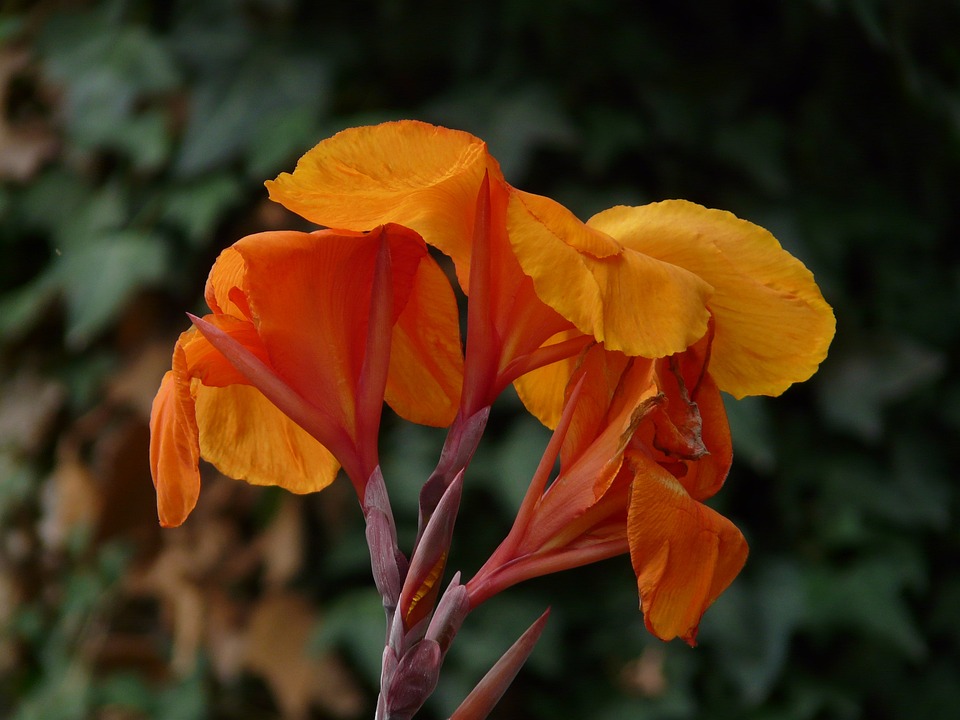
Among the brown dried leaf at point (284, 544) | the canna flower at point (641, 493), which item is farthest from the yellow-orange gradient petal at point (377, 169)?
the brown dried leaf at point (284, 544)

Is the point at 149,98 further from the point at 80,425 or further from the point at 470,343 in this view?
the point at 470,343

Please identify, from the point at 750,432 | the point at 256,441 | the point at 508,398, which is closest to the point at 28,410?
the point at 508,398

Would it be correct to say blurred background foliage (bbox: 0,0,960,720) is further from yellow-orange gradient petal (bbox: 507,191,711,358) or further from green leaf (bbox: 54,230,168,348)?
yellow-orange gradient petal (bbox: 507,191,711,358)

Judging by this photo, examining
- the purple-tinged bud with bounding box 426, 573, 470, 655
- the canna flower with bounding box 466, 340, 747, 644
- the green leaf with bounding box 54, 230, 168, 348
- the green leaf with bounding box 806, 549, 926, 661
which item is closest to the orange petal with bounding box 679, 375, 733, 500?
the canna flower with bounding box 466, 340, 747, 644

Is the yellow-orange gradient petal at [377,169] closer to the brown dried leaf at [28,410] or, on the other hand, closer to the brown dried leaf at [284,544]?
the brown dried leaf at [284,544]

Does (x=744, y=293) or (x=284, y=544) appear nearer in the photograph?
(x=744, y=293)

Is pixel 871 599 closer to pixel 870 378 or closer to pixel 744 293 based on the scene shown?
pixel 870 378

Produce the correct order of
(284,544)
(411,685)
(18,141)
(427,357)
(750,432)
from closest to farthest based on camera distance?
(411,685), (427,357), (750,432), (284,544), (18,141)

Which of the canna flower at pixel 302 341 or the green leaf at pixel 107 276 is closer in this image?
the canna flower at pixel 302 341
